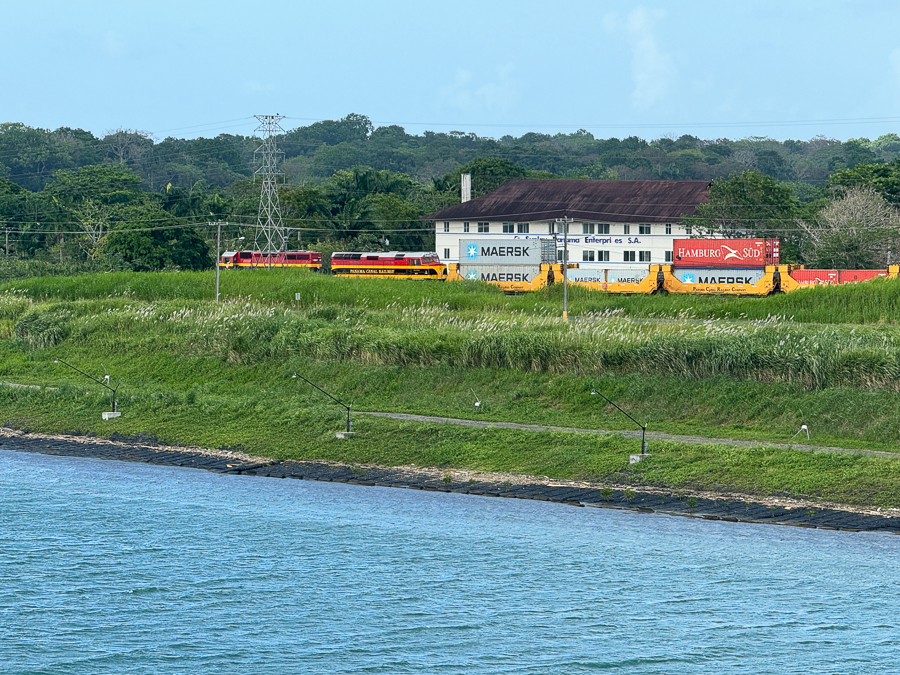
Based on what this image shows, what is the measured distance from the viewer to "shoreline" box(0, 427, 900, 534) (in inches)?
1187

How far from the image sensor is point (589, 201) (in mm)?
116812

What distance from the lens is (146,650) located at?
22.3 metres

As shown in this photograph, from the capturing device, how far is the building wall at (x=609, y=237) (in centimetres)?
11044

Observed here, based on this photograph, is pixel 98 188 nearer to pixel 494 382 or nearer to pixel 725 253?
pixel 725 253

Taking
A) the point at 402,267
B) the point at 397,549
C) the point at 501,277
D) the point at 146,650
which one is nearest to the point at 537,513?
the point at 397,549

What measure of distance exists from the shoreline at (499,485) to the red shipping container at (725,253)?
4888cm

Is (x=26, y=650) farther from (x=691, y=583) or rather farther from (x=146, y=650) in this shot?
(x=691, y=583)

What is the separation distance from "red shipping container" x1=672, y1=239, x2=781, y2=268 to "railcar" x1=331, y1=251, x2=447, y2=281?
82.2 ft

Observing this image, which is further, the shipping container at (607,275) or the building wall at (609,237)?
the building wall at (609,237)

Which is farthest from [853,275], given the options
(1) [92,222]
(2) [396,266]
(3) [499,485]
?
(1) [92,222]

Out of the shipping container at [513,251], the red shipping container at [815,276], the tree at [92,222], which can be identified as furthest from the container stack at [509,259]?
the tree at [92,222]

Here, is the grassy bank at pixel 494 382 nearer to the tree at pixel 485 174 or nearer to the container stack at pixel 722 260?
the container stack at pixel 722 260

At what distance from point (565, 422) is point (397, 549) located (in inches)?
493

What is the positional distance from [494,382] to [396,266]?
190 ft
